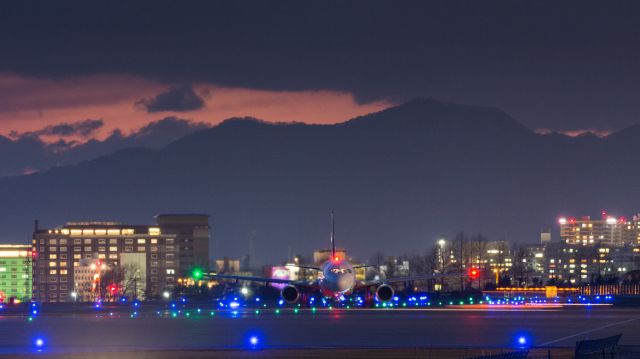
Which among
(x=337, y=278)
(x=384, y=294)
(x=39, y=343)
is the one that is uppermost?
(x=337, y=278)

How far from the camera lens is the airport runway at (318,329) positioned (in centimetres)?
6456

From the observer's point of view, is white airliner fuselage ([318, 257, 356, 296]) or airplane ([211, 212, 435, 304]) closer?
white airliner fuselage ([318, 257, 356, 296])

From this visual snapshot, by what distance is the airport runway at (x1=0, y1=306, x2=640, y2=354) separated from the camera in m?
64.6

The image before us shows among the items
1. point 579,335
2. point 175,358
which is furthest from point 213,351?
point 579,335

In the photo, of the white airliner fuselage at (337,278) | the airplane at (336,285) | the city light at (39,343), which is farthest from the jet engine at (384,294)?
the city light at (39,343)

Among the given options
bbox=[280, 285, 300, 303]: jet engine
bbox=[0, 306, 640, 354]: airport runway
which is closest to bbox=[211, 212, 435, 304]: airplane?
bbox=[280, 285, 300, 303]: jet engine

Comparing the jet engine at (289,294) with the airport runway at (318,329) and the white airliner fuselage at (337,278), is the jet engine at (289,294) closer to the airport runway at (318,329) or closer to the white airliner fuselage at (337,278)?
the white airliner fuselage at (337,278)

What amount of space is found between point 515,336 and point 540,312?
3223 cm

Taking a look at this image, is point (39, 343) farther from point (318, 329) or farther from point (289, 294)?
point (289, 294)

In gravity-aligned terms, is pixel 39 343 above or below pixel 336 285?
below

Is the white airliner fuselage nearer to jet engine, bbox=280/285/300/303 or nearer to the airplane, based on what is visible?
the airplane

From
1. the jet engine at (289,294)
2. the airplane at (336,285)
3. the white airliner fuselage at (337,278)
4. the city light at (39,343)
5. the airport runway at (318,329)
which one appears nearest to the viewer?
the city light at (39,343)

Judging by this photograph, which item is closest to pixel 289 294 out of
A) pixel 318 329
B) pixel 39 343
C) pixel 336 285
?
pixel 336 285

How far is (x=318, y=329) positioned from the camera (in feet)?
254
